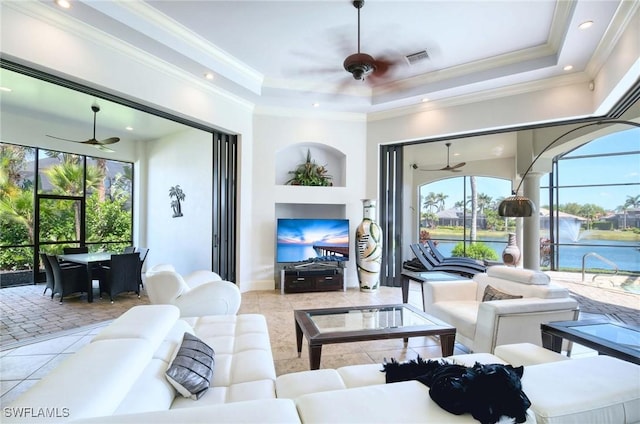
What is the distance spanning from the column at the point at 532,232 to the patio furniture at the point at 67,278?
9142 millimetres

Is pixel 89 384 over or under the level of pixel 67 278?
over

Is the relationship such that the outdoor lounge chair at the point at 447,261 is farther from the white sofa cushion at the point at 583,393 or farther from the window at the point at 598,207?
the white sofa cushion at the point at 583,393

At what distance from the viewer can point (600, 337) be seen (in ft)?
7.43

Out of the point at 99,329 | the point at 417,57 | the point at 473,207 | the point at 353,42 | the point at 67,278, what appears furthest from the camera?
the point at 473,207

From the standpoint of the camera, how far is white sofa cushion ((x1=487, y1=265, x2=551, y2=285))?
3.09 m

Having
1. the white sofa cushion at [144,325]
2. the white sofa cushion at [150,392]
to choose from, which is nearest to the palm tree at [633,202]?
the white sofa cushion at [144,325]

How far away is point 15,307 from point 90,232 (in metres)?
2.63

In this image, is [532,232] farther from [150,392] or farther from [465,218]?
[150,392]

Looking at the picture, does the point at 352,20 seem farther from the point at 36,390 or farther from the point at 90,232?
the point at 90,232

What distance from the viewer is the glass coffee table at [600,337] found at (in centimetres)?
208

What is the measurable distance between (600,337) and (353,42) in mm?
3793

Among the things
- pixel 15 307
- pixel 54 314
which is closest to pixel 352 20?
pixel 54 314

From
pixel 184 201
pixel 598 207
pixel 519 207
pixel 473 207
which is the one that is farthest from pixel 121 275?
pixel 598 207

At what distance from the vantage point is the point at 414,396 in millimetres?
1164
